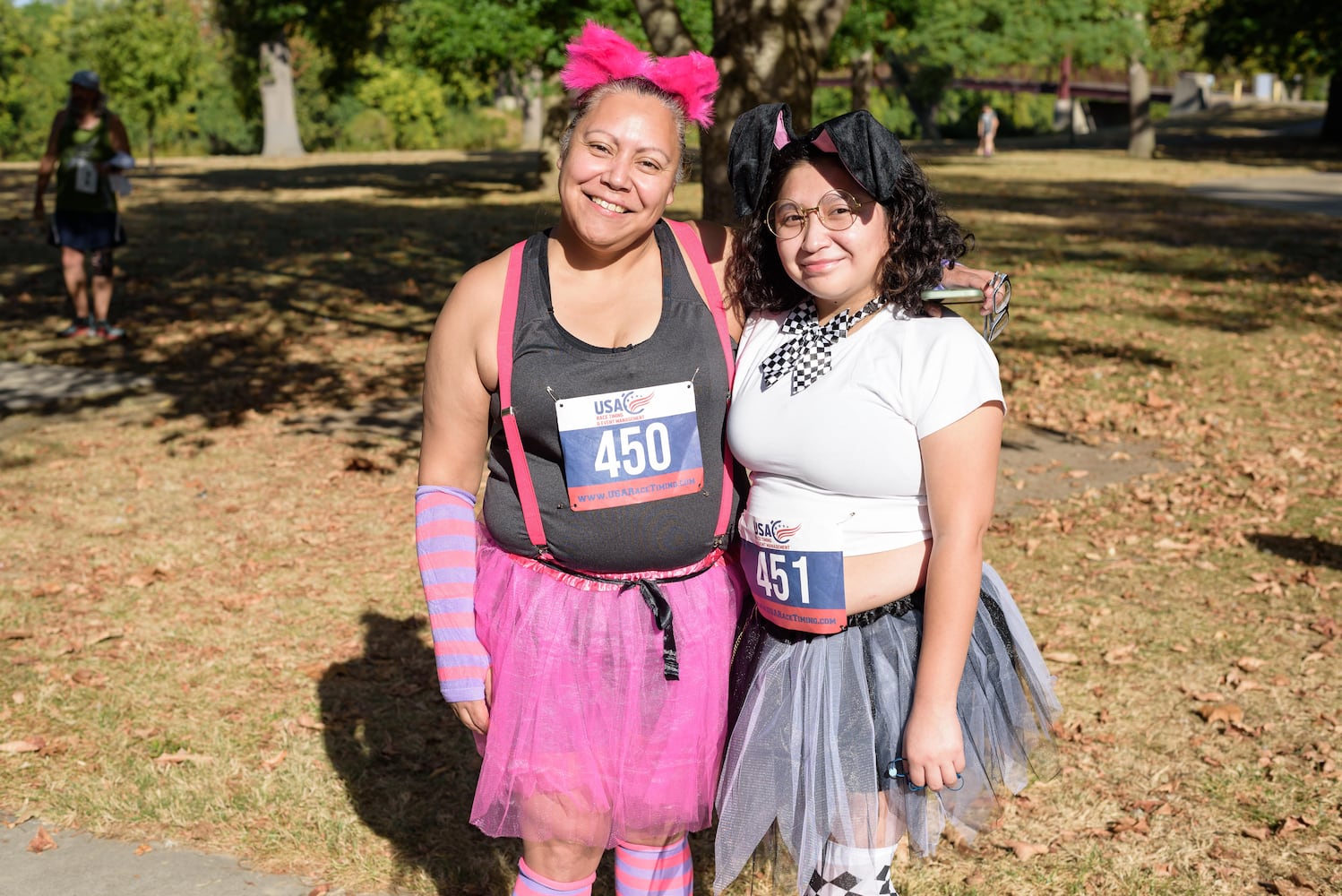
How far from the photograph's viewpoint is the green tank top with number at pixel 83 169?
10.0 meters

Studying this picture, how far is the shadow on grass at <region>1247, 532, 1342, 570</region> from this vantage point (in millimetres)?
6195

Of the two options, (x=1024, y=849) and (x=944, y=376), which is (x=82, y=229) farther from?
(x=944, y=376)

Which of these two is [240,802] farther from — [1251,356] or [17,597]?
[1251,356]

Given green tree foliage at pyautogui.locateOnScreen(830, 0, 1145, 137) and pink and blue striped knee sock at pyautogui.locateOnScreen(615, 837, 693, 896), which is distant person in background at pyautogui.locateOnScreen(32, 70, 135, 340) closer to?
pink and blue striped knee sock at pyautogui.locateOnScreen(615, 837, 693, 896)

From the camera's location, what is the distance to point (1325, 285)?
45.8ft

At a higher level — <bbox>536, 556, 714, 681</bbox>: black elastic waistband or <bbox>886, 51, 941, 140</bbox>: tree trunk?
<bbox>886, 51, 941, 140</bbox>: tree trunk

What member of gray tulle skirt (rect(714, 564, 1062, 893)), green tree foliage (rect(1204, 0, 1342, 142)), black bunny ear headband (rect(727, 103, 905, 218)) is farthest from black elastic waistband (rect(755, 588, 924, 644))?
green tree foliage (rect(1204, 0, 1342, 142))

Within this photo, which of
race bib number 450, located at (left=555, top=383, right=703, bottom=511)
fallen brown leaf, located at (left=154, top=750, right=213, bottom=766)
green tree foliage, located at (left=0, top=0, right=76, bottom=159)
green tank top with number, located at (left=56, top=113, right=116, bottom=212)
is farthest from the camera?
green tree foliage, located at (left=0, top=0, right=76, bottom=159)

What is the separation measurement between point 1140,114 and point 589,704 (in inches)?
1446

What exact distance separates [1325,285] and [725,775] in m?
13.8

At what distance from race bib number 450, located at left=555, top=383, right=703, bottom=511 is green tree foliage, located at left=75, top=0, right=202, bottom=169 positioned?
107 feet

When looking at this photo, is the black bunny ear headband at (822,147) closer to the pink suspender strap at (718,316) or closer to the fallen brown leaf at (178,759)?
the pink suspender strap at (718,316)

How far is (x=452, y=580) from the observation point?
2588 mm

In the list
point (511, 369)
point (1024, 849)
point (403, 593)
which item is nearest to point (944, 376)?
point (511, 369)
